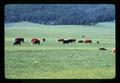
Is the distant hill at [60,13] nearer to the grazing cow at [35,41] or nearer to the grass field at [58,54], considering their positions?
Answer: the grass field at [58,54]

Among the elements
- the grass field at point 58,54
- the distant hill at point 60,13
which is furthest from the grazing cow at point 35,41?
the distant hill at point 60,13

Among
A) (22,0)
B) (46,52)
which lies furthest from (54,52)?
(22,0)

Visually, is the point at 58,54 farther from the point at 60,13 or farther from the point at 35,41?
the point at 60,13

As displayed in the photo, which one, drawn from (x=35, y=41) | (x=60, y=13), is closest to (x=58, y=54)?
(x=35, y=41)

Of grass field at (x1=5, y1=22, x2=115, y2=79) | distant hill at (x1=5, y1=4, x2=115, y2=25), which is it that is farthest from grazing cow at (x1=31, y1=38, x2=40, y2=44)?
distant hill at (x1=5, y1=4, x2=115, y2=25)

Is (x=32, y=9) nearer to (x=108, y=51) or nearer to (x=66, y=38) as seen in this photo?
(x=66, y=38)
